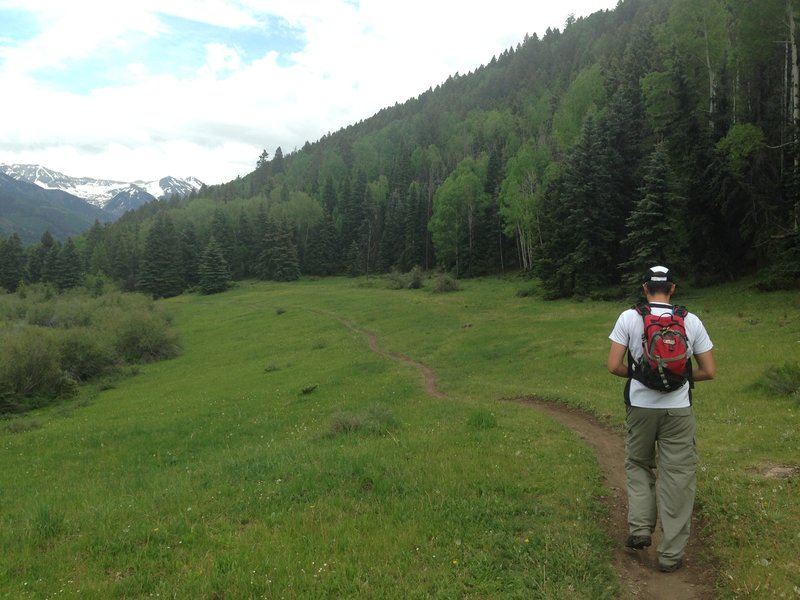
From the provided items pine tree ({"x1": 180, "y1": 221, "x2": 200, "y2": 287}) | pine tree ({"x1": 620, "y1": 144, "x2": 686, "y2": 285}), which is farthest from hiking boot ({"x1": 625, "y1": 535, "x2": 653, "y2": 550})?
pine tree ({"x1": 180, "y1": 221, "x2": 200, "y2": 287})

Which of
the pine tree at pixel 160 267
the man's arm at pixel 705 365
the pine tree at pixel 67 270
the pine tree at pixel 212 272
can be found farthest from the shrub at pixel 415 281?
the pine tree at pixel 67 270

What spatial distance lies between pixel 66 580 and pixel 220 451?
8571 mm

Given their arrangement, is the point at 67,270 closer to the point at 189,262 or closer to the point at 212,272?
the point at 189,262

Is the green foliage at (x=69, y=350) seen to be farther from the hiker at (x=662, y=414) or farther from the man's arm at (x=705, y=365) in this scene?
the man's arm at (x=705, y=365)

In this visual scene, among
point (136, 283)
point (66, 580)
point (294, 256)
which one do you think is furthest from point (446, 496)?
point (136, 283)

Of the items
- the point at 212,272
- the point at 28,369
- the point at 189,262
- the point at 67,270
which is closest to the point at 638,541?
the point at 28,369

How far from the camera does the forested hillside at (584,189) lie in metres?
36.4

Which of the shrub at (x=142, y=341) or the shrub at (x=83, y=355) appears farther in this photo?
the shrub at (x=142, y=341)

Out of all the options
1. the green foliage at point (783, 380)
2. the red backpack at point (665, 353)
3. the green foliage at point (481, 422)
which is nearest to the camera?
the red backpack at point (665, 353)

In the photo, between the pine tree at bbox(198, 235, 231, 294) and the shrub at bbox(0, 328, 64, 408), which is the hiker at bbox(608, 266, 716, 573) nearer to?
the shrub at bbox(0, 328, 64, 408)

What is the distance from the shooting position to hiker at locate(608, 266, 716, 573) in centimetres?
607

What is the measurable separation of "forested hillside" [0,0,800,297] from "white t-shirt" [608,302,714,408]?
2792 centimetres

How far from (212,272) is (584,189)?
243 feet

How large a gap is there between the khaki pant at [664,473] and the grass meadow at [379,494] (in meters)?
0.56
